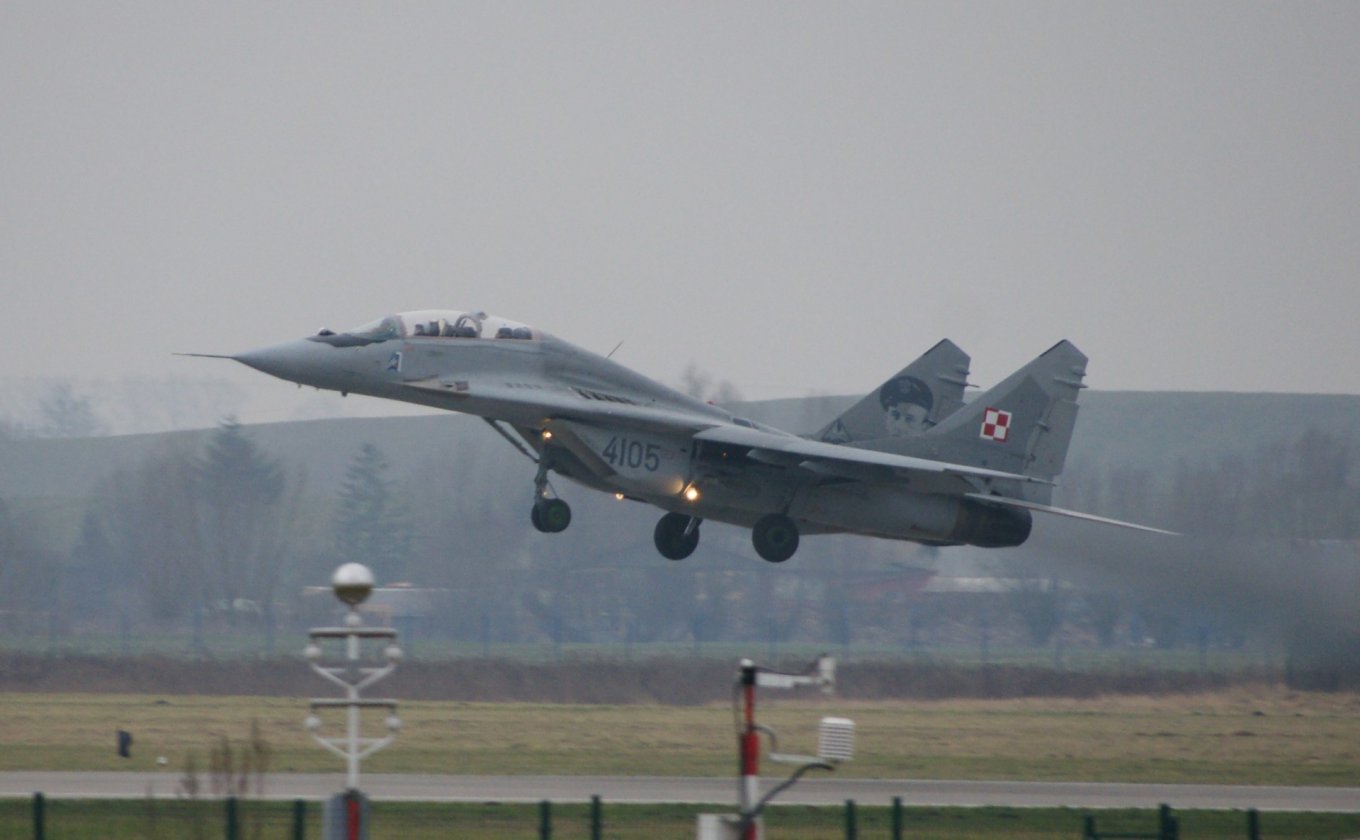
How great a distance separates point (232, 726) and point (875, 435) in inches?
441

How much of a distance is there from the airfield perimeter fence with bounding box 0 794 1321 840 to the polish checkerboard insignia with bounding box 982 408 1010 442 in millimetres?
8778

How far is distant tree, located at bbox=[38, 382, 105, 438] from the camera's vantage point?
6056cm

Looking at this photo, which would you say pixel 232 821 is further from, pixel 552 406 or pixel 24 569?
pixel 24 569

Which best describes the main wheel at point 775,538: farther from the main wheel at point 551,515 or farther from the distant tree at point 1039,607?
the distant tree at point 1039,607

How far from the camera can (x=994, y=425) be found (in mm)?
27719

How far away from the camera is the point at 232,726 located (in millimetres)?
26812

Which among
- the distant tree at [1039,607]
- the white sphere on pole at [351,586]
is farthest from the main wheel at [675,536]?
the distant tree at [1039,607]

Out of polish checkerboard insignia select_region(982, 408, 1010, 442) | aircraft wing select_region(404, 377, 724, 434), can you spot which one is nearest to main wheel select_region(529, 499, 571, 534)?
aircraft wing select_region(404, 377, 724, 434)

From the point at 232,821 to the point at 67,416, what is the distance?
52.1m

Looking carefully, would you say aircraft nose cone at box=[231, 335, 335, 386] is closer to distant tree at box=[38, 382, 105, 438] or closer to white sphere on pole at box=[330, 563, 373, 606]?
white sphere on pole at box=[330, 563, 373, 606]

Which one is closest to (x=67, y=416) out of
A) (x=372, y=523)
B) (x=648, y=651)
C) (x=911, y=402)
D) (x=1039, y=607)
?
(x=372, y=523)

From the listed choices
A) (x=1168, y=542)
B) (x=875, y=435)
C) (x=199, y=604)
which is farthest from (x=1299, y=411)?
(x=199, y=604)

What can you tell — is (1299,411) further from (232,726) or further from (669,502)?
(232,726)

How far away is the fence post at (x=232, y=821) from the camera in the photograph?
14.4 metres
